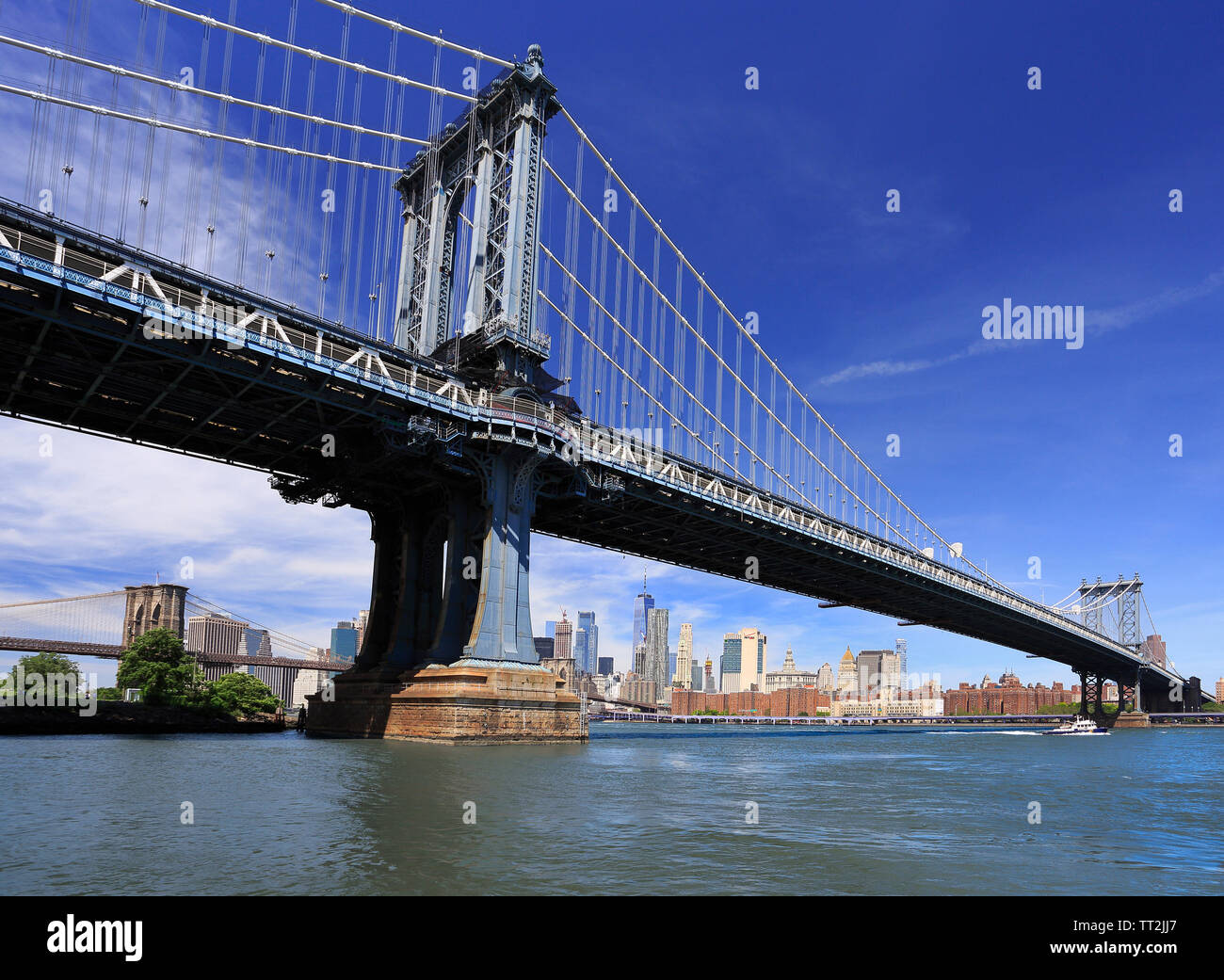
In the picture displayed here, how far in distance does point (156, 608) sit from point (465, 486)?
284 feet

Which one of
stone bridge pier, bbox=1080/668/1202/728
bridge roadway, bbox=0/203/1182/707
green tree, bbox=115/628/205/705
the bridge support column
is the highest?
bridge roadway, bbox=0/203/1182/707

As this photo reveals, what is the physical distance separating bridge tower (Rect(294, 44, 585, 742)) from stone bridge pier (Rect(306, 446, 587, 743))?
84mm

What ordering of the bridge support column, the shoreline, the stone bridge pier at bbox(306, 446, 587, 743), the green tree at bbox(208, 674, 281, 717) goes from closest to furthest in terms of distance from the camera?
the stone bridge pier at bbox(306, 446, 587, 743) < the bridge support column < the shoreline < the green tree at bbox(208, 674, 281, 717)

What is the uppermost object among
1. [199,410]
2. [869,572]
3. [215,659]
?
[199,410]

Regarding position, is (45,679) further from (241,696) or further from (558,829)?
(558,829)

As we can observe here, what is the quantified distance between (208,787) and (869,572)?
220 feet

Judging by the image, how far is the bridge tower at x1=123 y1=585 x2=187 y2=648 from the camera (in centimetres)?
11550

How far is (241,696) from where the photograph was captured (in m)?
68.1

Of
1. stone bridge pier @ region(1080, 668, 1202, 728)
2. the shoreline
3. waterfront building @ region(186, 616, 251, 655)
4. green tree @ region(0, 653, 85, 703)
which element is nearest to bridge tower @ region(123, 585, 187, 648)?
waterfront building @ region(186, 616, 251, 655)

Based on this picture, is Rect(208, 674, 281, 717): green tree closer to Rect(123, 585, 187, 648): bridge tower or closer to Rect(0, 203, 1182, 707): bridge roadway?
Rect(0, 203, 1182, 707): bridge roadway

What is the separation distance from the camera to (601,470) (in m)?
52.0

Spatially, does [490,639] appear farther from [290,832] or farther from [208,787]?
[290,832]
